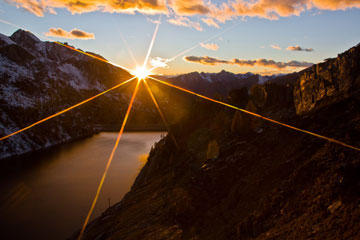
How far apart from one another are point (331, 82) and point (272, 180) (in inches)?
613

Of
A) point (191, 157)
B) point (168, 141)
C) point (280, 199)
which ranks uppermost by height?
point (168, 141)

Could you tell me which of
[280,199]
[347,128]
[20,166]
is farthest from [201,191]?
[20,166]

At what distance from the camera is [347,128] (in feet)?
71.2

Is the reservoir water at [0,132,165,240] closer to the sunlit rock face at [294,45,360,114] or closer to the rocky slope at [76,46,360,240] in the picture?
the rocky slope at [76,46,360,240]

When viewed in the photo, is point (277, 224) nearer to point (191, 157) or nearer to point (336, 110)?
point (336, 110)

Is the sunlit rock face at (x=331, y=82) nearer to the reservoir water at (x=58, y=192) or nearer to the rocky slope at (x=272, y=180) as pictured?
the rocky slope at (x=272, y=180)

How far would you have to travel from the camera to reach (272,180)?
2227cm

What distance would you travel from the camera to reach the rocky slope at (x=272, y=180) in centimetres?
1520

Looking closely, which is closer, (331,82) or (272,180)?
(272,180)

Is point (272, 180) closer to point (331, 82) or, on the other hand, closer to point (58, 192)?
point (331, 82)

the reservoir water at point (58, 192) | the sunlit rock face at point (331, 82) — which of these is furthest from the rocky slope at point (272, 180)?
the reservoir water at point (58, 192)

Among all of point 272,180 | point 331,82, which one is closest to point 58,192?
point 272,180

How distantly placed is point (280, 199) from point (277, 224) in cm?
255

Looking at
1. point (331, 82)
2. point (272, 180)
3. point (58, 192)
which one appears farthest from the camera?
point (58, 192)
